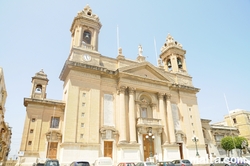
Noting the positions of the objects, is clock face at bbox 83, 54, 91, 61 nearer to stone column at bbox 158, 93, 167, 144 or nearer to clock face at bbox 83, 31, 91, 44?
clock face at bbox 83, 31, 91, 44

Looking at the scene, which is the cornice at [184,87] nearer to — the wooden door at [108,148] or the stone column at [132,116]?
the stone column at [132,116]

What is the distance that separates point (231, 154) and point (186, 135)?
16.1m

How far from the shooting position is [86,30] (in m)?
29.2

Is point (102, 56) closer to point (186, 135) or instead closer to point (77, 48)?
point (77, 48)

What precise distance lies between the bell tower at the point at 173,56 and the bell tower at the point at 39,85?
2262cm

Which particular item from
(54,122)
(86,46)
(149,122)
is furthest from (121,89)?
(54,122)

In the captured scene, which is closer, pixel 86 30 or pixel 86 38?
pixel 86 38

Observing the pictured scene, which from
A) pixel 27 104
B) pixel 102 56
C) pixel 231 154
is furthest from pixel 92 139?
pixel 231 154

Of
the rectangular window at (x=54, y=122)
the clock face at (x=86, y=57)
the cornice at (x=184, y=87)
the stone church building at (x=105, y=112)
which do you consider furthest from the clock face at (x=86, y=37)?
the cornice at (x=184, y=87)

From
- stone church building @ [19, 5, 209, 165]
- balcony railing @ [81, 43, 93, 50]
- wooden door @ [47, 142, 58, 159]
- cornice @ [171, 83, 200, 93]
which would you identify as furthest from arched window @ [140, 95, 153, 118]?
wooden door @ [47, 142, 58, 159]

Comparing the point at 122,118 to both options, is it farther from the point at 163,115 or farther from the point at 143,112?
the point at 163,115

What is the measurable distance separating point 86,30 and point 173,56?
1714 centimetres

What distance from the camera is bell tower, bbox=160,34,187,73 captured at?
3556 centimetres

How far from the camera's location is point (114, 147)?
23203 millimetres
